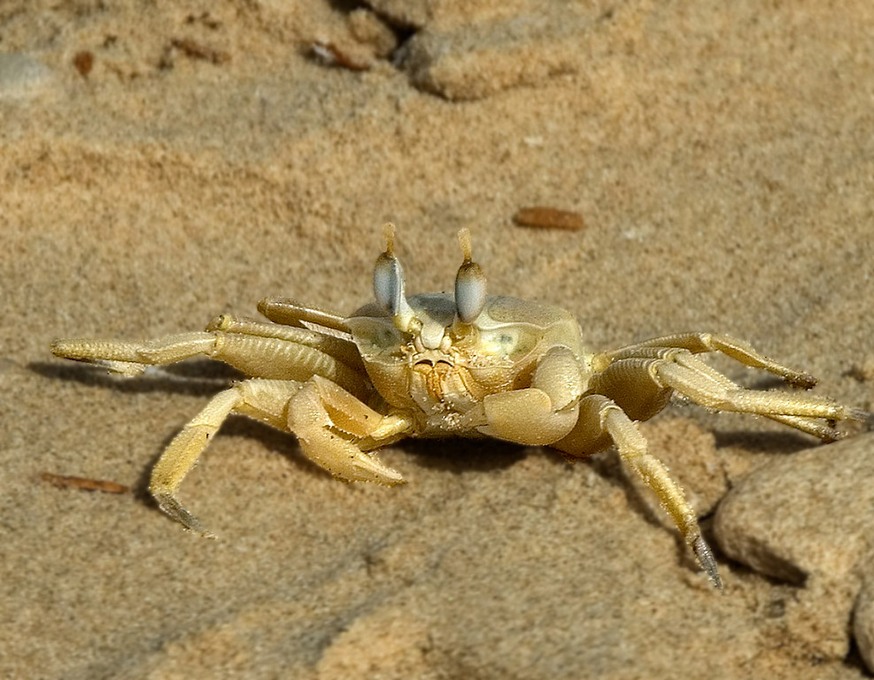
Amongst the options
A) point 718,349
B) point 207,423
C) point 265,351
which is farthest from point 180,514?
point 718,349

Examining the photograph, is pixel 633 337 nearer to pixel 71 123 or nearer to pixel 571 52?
pixel 571 52

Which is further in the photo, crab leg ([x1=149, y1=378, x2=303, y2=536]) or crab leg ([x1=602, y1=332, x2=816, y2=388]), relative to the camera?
crab leg ([x1=602, y1=332, x2=816, y2=388])

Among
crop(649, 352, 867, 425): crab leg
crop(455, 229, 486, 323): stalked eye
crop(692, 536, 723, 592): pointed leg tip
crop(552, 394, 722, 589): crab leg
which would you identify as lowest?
crop(692, 536, 723, 592): pointed leg tip

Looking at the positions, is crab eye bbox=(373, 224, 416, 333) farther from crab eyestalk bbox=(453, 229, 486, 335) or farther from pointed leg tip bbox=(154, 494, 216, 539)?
pointed leg tip bbox=(154, 494, 216, 539)

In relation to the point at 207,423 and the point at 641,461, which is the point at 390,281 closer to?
the point at 207,423

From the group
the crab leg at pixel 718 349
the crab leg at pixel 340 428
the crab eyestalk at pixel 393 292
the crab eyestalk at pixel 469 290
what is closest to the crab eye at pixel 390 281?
the crab eyestalk at pixel 393 292

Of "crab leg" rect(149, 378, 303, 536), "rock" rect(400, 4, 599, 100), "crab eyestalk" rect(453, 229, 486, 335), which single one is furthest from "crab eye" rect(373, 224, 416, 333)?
"rock" rect(400, 4, 599, 100)

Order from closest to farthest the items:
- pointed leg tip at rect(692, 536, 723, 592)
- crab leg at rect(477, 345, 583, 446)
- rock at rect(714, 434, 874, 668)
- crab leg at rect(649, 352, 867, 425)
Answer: rock at rect(714, 434, 874, 668) < pointed leg tip at rect(692, 536, 723, 592) < crab leg at rect(477, 345, 583, 446) < crab leg at rect(649, 352, 867, 425)

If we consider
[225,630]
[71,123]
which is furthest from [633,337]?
[71,123]
